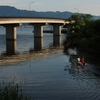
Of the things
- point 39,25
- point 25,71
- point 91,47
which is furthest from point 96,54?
Result: point 39,25

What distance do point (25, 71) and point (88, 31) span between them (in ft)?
119

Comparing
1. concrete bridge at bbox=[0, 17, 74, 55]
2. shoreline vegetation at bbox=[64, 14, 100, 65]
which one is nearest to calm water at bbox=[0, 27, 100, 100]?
shoreline vegetation at bbox=[64, 14, 100, 65]

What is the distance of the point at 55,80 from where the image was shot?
36.9 m

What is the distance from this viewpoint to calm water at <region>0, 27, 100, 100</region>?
29.8 meters

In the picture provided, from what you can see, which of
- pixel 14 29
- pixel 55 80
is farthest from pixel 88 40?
pixel 14 29

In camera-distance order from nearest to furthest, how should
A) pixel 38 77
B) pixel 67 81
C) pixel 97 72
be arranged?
pixel 67 81 → pixel 38 77 → pixel 97 72

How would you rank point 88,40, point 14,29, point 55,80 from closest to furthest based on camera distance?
point 55,80
point 88,40
point 14,29

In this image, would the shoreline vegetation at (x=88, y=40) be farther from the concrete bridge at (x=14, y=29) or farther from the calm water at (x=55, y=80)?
the calm water at (x=55, y=80)

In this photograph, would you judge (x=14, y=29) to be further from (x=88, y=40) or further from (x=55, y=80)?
(x=55, y=80)

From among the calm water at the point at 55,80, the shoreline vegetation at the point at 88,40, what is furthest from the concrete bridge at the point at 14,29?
the calm water at the point at 55,80

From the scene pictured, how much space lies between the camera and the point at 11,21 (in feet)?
279

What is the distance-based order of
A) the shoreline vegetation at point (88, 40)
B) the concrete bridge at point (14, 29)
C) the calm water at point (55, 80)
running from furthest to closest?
the concrete bridge at point (14, 29) < the shoreline vegetation at point (88, 40) < the calm water at point (55, 80)

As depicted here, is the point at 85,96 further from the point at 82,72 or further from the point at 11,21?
the point at 11,21

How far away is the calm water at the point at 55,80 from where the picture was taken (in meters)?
29.8
